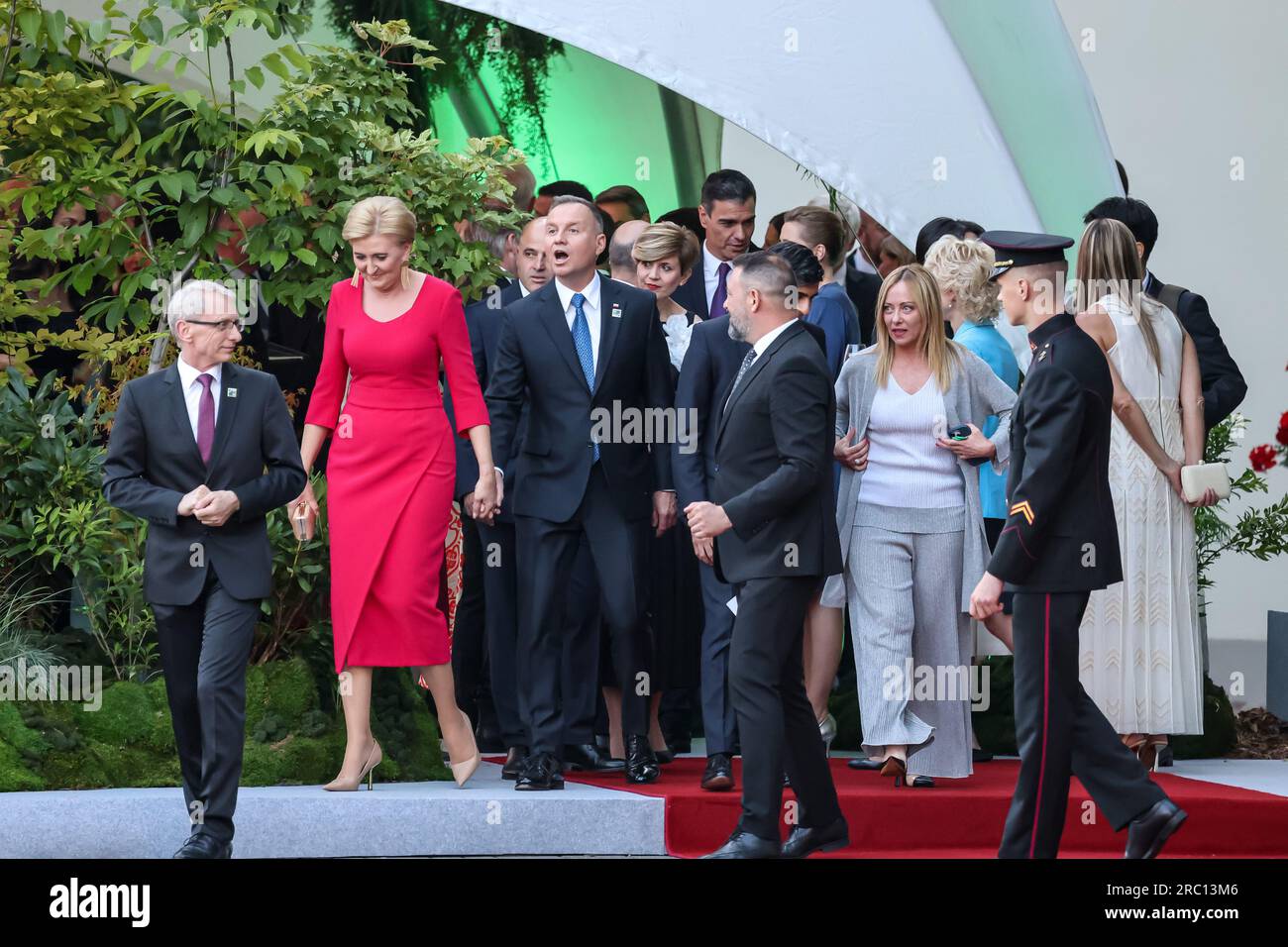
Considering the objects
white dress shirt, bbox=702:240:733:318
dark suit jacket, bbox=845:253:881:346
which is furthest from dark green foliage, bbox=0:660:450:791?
dark suit jacket, bbox=845:253:881:346

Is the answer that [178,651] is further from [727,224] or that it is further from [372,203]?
[727,224]

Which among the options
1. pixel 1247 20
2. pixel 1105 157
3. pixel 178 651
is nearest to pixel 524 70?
pixel 1105 157

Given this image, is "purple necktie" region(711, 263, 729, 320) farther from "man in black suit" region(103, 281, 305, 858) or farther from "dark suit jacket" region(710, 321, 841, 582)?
"man in black suit" region(103, 281, 305, 858)

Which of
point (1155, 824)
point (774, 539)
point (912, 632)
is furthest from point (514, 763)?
point (1155, 824)

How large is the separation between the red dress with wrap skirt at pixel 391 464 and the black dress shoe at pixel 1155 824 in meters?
2.38

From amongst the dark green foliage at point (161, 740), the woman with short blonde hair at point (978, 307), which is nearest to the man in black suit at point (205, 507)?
the dark green foliage at point (161, 740)

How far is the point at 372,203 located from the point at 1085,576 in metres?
2.66

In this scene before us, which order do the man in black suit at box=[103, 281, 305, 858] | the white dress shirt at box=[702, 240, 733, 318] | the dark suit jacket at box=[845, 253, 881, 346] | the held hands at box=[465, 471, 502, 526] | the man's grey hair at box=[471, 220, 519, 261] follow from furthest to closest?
the dark suit jacket at box=[845, 253, 881, 346] → the man's grey hair at box=[471, 220, 519, 261] → the white dress shirt at box=[702, 240, 733, 318] → the held hands at box=[465, 471, 502, 526] → the man in black suit at box=[103, 281, 305, 858]

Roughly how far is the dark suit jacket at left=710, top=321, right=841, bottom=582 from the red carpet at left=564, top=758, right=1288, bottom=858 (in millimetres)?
997

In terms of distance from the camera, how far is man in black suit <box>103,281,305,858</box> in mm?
5840

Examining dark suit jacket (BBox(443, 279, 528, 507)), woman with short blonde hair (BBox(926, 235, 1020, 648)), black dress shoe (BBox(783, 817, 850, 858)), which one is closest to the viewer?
black dress shoe (BBox(783, 817, 850, 858))

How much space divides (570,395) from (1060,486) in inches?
76.8

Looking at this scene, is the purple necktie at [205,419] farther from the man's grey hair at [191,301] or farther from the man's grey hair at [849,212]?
the man's grey hair at [849,212]

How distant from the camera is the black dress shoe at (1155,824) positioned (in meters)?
5.69
